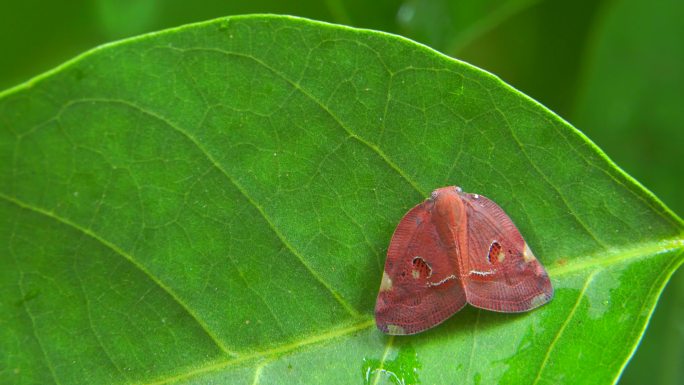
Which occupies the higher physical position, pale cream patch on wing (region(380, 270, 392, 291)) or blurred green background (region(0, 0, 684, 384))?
blurred green background (region(0, 0, 684, 384))

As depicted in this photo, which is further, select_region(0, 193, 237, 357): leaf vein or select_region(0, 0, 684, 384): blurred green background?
select_region(0, 0, 684, 384): blurred green background

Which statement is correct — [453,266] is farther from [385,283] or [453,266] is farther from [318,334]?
[318,334]

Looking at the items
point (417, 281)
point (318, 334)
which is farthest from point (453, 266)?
point (318, 334)

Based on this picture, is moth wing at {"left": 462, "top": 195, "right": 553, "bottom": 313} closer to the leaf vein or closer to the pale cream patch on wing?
the pale cream patch on wing

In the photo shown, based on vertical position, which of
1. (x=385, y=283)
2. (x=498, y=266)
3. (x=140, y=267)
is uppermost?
(x=140, y=267)

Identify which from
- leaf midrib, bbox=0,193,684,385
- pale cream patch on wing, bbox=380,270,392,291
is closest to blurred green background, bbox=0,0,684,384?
leaf midrib, bbox=0,193,684,385

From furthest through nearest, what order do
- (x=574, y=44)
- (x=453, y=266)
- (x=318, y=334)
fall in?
(x=574, y=44), (x=453, y=266), (x=318, y=334)
